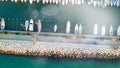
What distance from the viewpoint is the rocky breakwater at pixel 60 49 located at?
1571 cm

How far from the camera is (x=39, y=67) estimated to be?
1584 cm

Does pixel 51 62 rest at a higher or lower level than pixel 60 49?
lower

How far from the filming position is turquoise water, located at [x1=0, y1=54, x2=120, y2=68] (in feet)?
51.6

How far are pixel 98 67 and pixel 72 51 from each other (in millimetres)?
1137

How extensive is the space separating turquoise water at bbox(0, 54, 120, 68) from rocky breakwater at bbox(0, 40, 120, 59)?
0.15 meters

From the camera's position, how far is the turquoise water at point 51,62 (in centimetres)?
1572

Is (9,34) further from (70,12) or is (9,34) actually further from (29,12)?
(70,12)

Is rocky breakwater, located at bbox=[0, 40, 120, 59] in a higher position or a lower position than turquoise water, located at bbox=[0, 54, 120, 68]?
higher

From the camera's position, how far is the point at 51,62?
15758 millimetres

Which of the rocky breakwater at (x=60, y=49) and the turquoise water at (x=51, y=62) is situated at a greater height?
the rocky breakwater at (x=60, y=49)

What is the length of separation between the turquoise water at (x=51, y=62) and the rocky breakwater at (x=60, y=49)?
152 mm

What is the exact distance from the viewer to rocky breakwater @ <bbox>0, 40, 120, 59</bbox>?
15711 millimetres

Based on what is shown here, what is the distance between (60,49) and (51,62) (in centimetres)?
59

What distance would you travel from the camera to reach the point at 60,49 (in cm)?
1571
